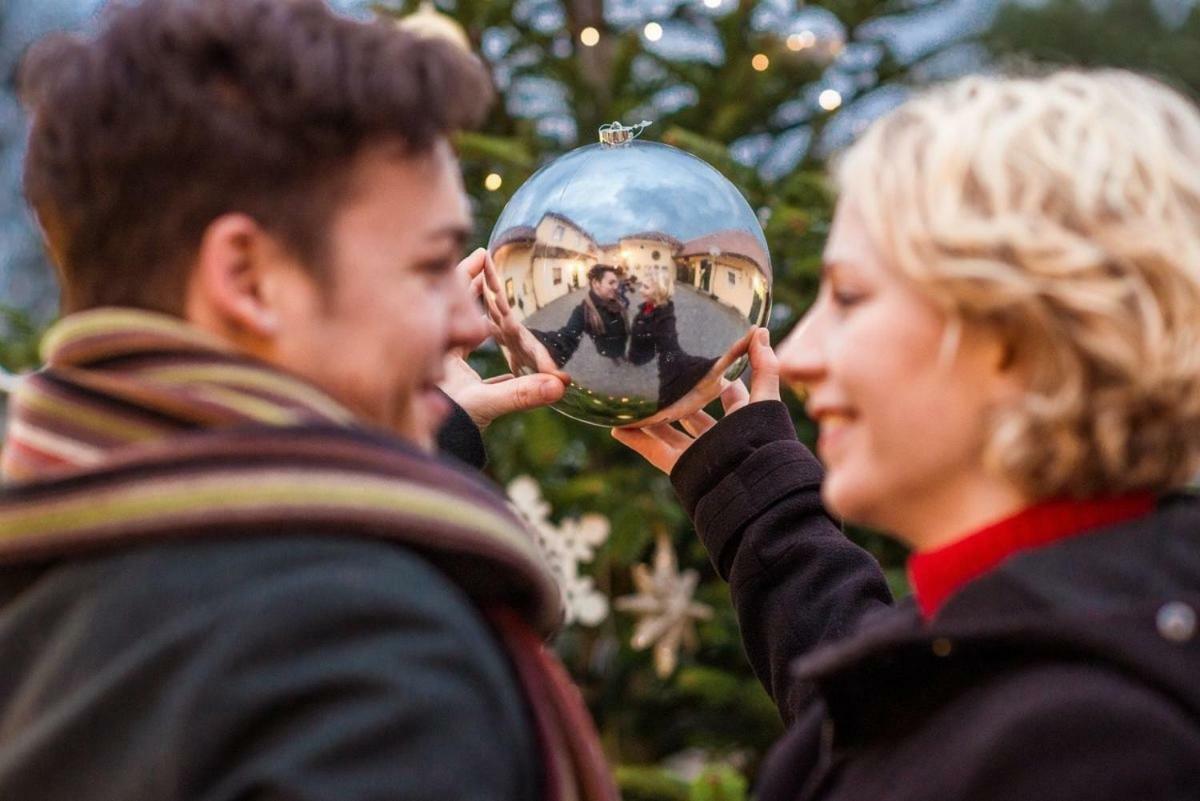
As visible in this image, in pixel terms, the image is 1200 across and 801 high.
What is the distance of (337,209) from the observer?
1.43 meters

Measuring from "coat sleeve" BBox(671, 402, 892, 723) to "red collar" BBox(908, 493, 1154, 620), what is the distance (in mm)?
561

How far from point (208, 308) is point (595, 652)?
134 inches

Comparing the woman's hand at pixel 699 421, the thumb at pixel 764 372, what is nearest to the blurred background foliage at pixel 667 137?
the woman's hand at pixel 699 421

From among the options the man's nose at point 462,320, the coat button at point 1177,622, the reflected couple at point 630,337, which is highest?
the man's nose at point 462,320

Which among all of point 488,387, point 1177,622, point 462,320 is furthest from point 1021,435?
point 488,387

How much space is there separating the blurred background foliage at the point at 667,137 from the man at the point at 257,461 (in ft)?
8.44

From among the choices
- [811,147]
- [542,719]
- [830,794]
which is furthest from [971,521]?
[811,147]

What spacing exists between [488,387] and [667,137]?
5.74 ft

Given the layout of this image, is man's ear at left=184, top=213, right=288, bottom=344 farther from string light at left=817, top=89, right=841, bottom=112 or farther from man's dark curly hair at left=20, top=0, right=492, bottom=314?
string light at left=817, top=89, right=841, bottom=112

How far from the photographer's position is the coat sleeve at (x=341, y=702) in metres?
1.21

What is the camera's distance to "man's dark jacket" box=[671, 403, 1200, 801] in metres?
1.33

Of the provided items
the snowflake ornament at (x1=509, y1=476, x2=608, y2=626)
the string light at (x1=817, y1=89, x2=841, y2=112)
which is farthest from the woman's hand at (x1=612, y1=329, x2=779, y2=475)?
the string light at (x1=817, y1=89, x2=841, y2=112)

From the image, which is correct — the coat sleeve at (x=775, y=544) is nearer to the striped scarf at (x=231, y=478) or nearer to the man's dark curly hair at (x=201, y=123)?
the striped scarf at (x=231, y=478)

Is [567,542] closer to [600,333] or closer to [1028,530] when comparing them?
[600,333]
